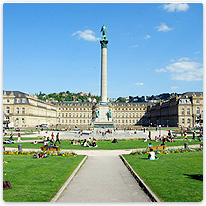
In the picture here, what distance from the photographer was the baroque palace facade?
115 metres

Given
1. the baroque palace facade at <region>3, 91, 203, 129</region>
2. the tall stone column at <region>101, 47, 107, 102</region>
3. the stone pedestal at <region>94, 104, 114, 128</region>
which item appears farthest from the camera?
the baroque palace facade at <region>3, 91, 203, 129</region>

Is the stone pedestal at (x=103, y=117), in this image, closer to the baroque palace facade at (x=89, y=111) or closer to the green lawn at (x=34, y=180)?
the baroque palace facade at (x=89, y=111)

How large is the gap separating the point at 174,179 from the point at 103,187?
15.0ft

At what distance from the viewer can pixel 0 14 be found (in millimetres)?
9969

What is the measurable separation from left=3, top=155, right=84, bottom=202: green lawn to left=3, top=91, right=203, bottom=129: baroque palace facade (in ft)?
224

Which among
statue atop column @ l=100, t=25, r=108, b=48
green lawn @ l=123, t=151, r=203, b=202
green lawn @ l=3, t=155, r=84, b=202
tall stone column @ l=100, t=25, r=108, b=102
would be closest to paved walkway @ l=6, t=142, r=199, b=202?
green lawn @ l=3, t=155, r=84, b=202

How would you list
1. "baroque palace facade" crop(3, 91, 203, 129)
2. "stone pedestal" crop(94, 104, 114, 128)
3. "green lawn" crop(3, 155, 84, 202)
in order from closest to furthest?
"green lawn" crop(3, 155, 84, 202), "stone pedestal" crop(94, 104, 114, 128), "baroque palace facade" crop(3, 91, 203, 129)

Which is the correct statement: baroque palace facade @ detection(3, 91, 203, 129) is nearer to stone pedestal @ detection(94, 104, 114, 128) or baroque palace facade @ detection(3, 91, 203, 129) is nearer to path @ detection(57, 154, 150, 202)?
stone pedestal @ detection(94, 104, 114, 128)

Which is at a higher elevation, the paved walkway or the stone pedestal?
the stone pedestal

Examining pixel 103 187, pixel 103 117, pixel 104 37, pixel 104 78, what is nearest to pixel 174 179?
pixel 103 187

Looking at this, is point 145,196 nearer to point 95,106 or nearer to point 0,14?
point 0,14

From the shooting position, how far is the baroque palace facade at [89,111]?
11538 cm

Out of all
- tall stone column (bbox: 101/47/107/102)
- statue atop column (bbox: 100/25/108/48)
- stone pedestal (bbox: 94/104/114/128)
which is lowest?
stone pedestal (bbox: 94/104/114/128)

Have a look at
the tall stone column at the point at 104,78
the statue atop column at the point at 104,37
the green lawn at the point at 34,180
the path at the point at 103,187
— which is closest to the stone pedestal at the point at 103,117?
the tall stone column at the point at 104,78
